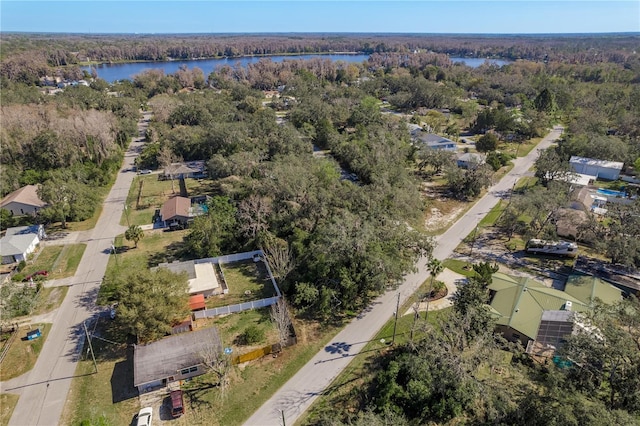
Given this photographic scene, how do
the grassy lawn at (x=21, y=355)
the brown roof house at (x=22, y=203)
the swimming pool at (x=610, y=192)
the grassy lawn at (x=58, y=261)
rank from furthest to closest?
1. the swimming pool at (x=610, y=192)
2. the brown roof house at (x=22, y=203)
3. the grassy lawn at (x=58, y=261)
4. the grassy lawn at (x=21, y=355)

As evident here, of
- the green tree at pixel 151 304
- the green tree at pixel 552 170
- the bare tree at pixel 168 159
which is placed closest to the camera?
the green tree at pixel 151 304

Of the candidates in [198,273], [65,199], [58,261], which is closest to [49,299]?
[58,261]

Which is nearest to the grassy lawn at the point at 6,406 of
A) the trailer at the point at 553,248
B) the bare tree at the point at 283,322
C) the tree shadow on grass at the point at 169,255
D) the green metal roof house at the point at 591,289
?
the tree shadow on grass at the point at 169,255

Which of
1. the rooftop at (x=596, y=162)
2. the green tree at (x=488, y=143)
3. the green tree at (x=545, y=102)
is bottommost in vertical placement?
the rooftop at (x=596, y=162)

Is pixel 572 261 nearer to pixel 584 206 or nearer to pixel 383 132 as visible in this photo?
pixel 584 206

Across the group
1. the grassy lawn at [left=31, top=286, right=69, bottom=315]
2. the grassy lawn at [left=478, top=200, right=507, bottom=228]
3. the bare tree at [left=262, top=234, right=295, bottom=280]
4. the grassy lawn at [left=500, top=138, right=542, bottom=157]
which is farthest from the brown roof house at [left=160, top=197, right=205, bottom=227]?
the grassy lawn at [left=500, top=138, right=542, bottom=157]

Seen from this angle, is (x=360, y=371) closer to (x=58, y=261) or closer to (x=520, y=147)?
(x=58, y=261)

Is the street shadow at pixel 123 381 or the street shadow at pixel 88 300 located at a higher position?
the street shadow at pixel 88 300

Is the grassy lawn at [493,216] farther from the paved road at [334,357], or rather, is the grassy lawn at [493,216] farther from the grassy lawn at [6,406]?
the grassy lawn at [6,406]
